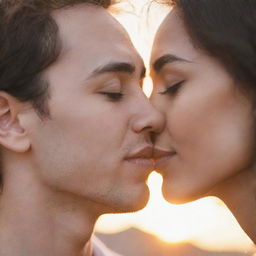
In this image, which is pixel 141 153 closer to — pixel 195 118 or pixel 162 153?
pixel 162 153

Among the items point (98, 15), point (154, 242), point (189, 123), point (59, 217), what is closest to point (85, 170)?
point (59, 217)

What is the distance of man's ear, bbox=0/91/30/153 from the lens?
13.7ft

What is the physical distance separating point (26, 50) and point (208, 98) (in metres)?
0.94

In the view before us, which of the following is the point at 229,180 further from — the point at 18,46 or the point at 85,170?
the point at 18,46

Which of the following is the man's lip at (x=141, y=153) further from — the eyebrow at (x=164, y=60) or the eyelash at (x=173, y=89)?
the eyebrow at (x=164, y=60)

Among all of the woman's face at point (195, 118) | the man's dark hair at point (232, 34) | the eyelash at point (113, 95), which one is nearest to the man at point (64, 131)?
the eyelash at point (113, 95)

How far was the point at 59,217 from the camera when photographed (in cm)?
425

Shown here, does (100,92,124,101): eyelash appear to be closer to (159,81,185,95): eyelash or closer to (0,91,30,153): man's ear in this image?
(159,81,185,95): eyelash

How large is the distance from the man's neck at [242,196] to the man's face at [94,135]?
426 millimetres

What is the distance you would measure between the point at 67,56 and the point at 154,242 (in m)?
3.91

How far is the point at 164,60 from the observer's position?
4.23m

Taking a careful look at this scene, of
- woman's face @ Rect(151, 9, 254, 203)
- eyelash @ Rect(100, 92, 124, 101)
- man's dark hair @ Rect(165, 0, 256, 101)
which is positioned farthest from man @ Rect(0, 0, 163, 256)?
man's dark hair @ Rect(165, 0, 256, 101)

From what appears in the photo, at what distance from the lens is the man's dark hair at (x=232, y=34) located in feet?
13.3

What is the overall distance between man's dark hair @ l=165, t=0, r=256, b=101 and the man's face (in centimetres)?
42
